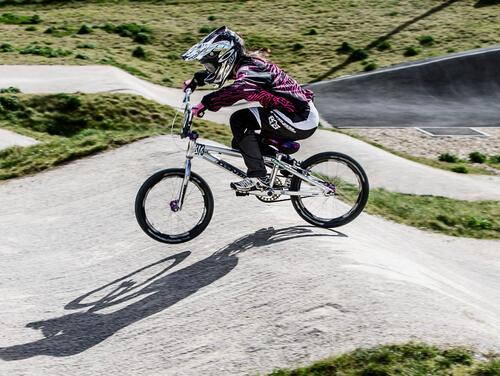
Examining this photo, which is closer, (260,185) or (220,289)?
(220,289)

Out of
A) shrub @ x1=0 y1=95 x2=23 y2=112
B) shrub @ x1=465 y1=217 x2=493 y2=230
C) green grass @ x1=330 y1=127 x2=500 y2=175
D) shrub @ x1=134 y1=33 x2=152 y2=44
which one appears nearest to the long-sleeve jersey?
shrub @ x1=465 y1=217 x2=493 y2=230

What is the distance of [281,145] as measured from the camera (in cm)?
911

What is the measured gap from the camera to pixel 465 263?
35.2 feet

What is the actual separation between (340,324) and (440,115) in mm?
18002

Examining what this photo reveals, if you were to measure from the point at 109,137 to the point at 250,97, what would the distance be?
234 inches

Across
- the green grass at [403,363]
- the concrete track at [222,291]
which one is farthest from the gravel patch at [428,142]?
the green grass at [403,363]

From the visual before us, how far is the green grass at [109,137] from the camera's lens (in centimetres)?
1242

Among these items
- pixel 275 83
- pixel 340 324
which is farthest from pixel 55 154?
pixel 340 324

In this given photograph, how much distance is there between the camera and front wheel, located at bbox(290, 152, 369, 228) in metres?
9.24

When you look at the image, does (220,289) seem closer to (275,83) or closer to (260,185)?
(260,185)

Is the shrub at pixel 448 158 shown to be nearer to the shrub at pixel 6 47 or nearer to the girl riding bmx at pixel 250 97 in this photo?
the girl riding bmx at pixel 250 97

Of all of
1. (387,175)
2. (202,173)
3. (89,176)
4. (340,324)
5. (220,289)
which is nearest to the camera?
(340,324)

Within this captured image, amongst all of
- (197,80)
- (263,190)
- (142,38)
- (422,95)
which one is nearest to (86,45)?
(142,38)

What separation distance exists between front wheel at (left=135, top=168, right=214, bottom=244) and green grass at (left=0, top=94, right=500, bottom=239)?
1839 millimetres
